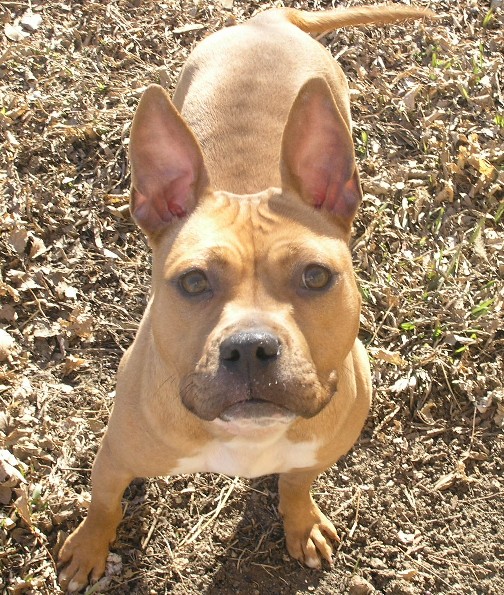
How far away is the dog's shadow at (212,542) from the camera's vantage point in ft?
14.9

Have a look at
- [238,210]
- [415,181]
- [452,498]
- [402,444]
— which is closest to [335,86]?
[415,181]

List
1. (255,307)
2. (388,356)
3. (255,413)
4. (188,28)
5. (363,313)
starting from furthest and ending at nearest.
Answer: (188,28) < (363,313) < (388,356) < (255,307) < (255,413)

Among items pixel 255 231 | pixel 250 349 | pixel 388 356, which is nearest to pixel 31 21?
pixel 388 356

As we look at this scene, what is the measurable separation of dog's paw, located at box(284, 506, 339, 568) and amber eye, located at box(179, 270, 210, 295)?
1.68m

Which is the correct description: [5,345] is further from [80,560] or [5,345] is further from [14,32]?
[14,32]

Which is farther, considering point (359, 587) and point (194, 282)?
point (359, 587)

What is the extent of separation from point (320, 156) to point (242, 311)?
Result: 2.89ft

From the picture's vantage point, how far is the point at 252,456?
3785mm

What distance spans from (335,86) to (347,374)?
204cm

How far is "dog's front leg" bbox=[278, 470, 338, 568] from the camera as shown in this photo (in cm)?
448

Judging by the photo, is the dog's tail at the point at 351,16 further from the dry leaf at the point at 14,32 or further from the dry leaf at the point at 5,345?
the dry leaf at the point at 5,345

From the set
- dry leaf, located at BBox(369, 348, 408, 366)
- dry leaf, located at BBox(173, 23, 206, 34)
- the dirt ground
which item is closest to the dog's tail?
the dirt ground

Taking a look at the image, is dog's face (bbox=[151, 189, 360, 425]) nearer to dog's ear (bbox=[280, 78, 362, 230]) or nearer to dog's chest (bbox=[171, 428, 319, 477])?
dog's ear (bbox=[280, 78, 362, 230])

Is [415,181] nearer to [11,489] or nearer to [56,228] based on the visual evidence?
[56,228]
